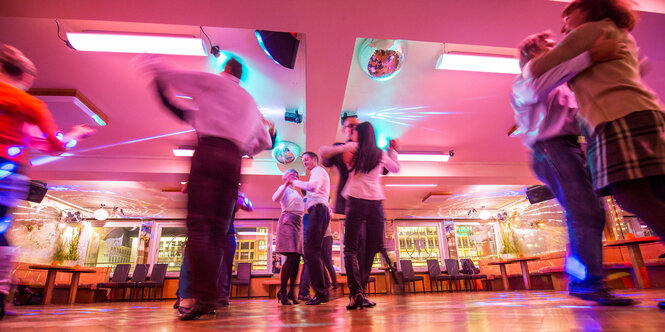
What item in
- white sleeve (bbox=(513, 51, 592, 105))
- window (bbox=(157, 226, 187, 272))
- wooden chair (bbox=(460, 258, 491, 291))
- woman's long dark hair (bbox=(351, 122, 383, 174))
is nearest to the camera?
white sleeve (bbox=(513, 51, 592, 105))

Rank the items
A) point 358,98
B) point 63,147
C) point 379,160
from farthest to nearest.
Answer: point 358,98 → point 379,160 → point 63,147

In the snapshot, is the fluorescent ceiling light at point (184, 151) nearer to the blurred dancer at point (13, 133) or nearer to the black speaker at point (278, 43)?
the black speaker at point (278, 43)

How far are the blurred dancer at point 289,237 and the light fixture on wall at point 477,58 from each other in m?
2.20

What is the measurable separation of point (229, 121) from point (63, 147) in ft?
3.91

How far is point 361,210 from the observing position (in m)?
2.10

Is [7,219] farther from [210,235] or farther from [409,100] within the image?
[409,100]

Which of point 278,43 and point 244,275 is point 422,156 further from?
point 244,275

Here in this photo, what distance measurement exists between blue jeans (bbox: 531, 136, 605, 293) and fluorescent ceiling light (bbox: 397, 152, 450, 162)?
15.5 feet

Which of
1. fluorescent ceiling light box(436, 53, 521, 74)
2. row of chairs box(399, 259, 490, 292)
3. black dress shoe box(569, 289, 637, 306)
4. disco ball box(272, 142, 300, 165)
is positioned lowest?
row of chairs box(399, 259, 490, 292)

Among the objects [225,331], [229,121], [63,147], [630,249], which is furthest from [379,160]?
[630,249]

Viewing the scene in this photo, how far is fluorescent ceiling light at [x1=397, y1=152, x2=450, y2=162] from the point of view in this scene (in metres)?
6.31

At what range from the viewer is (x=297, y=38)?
3.21 metres

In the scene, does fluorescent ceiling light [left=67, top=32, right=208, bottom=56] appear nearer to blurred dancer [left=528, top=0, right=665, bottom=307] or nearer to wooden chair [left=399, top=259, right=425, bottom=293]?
blurred dancer [left=528, top=0, right=665, bottom=307]

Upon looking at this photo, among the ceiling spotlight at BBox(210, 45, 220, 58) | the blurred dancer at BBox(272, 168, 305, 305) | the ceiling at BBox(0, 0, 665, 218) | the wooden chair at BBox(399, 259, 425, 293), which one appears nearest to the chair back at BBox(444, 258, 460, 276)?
the wooden chair at BBox(399, 259, 425, 293)
